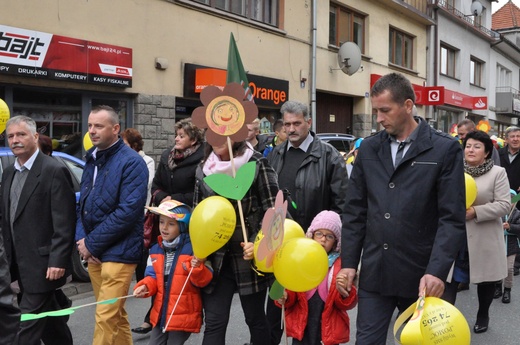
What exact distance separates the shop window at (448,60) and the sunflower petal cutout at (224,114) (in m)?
24.3

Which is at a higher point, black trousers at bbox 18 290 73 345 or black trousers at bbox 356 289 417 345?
black trousers at bbox 356 289 417 345

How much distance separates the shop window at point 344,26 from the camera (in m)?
18.3

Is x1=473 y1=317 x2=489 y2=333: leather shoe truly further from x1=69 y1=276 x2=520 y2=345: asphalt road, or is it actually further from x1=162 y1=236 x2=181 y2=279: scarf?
x1=162 y1=236 x2=181 y2=279: scarf

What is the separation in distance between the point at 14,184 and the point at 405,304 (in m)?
2.81

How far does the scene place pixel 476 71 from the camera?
3119 cm

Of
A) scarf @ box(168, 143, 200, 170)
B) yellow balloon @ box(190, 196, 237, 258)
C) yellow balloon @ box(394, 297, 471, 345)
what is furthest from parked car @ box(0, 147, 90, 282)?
yellow balloon @ box(394, 297, 471, 345)

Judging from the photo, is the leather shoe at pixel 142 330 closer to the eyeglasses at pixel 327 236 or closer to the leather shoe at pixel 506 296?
the eyeglasses at pixel 327 236

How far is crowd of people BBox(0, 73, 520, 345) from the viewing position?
3.20 metres

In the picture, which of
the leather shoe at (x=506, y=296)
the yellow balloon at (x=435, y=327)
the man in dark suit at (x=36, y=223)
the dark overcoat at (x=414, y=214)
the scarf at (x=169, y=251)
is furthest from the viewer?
the leather shoe at (x=506, y=296)

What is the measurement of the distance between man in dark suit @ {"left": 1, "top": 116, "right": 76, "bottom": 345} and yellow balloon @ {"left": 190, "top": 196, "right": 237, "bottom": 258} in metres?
1.11

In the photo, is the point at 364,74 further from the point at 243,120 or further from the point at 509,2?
the point at 509,2

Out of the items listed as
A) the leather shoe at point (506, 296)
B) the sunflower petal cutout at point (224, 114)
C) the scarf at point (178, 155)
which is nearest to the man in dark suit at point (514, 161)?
the leather shoe at point (506, 296)

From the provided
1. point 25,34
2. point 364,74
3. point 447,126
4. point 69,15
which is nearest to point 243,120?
point 25,34

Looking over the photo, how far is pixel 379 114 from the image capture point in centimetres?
327
